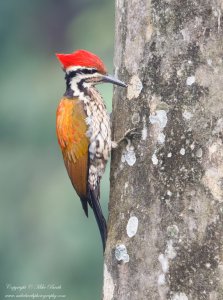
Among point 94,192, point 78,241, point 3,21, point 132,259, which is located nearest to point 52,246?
point 78,241

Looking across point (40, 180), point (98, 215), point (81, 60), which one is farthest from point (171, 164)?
point (40, 180)

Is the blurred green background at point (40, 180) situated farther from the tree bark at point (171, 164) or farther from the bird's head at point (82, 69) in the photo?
the tree bark at point (171, 164)

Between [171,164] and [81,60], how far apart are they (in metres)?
1.13

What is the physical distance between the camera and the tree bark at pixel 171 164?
496 cm

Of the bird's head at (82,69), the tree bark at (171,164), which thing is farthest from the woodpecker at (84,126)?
the tree bark at (171,164)

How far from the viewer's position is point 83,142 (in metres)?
6.14

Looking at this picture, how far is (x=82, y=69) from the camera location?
238 inches

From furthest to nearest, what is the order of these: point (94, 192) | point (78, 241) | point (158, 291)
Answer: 1. point (78, 241)
2. point (94, 192)
3. point (158, 291)

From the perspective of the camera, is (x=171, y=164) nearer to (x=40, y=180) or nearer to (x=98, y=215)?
(x=98, y=215)

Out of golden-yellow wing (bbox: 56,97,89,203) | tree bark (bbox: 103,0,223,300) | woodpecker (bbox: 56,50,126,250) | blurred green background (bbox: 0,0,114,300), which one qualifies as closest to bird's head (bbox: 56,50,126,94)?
woodpecker (bbox: 56,50,126,250)

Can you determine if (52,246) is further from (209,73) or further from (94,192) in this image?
(209,73)

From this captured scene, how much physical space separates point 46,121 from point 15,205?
1.32 meters

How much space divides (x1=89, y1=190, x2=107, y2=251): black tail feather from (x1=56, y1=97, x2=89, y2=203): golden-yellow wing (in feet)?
0.17

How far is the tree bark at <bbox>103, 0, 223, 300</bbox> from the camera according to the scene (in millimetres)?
4957
